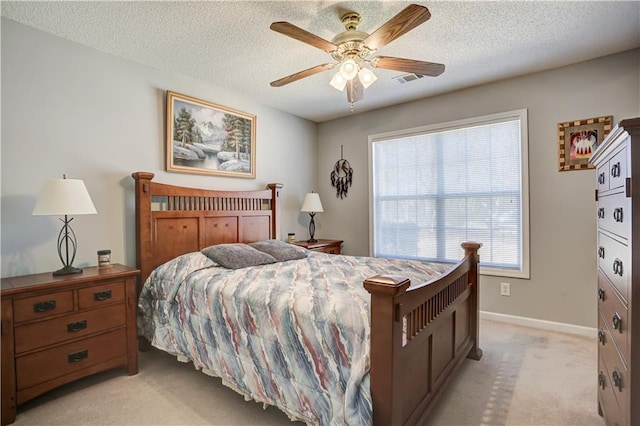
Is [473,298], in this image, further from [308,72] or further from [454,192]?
[308,72]

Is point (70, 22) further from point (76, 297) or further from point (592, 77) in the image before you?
point (592, 77)

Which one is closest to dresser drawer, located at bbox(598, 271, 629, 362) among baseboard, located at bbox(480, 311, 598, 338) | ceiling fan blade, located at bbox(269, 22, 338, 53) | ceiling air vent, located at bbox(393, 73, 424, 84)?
baseboard, located at bbox(480, 311, 598, 338)

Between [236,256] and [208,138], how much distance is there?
142 cm

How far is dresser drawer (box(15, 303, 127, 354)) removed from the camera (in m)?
1.93

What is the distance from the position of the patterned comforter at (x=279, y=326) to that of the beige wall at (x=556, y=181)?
157cm

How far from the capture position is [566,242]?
3080 mm

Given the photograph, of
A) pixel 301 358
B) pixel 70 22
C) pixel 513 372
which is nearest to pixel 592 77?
pixel 513 372

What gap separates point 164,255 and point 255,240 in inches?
42.0

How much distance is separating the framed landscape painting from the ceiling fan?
1.25 m

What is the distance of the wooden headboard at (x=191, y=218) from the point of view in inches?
108

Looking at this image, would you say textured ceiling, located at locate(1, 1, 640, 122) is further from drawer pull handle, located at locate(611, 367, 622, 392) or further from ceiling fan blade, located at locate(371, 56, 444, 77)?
drawer pull handle, located at locate(611, 367, 622, 392)

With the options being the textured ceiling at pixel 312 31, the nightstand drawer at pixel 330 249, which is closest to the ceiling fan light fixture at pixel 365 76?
the textured ceiling at pixel 312 31

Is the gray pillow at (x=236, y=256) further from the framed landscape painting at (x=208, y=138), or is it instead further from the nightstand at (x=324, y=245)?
the nightstand at (x=324, y=245)

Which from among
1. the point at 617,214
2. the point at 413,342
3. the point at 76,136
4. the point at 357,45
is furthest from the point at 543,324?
the point at 76,136
